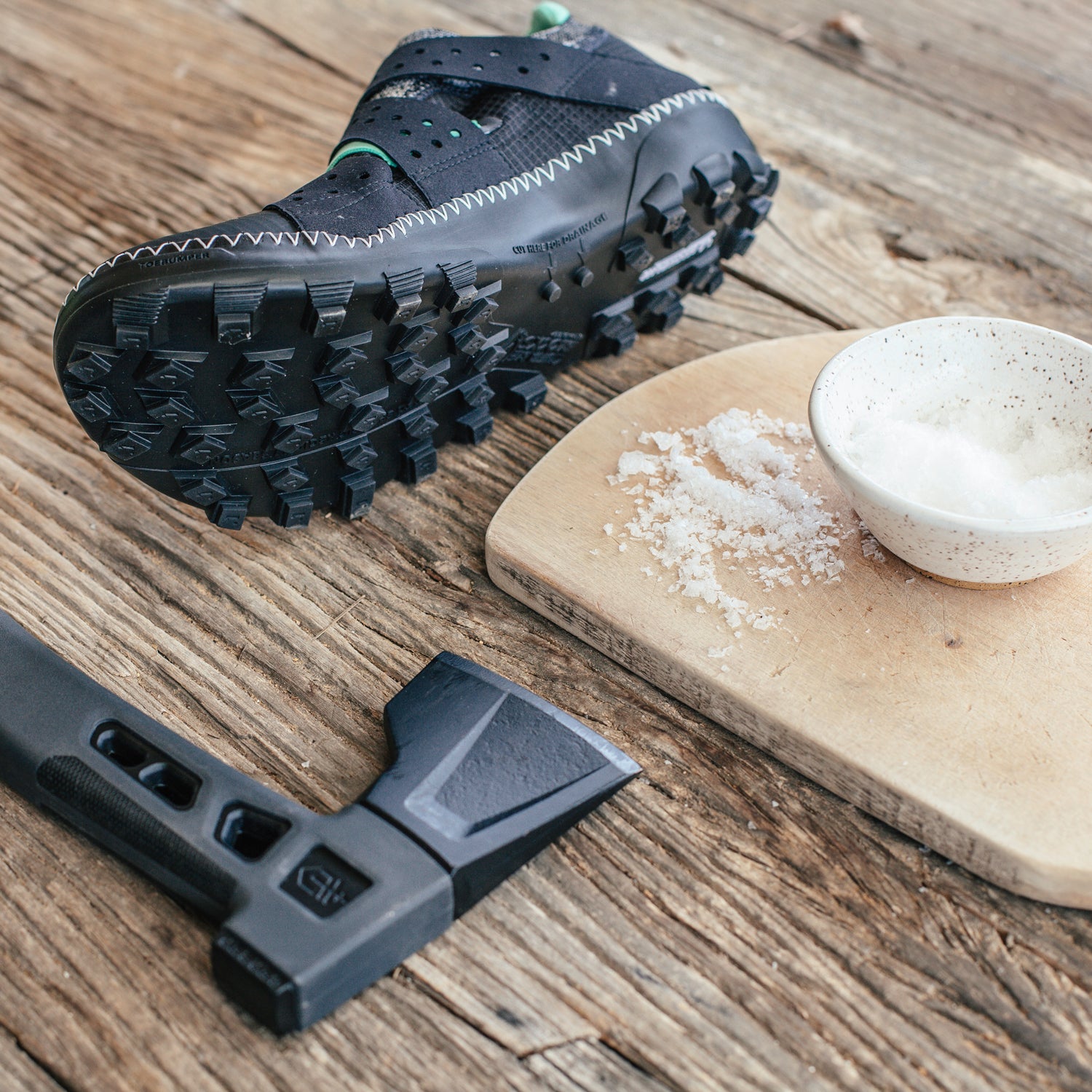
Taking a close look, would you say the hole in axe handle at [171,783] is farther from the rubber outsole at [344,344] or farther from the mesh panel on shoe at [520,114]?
the mesh panel on shoe at [520,114]

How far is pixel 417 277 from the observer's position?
57cm

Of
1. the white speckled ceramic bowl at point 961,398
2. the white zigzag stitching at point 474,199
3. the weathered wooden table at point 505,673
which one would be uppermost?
the white zigzag stitching at point 474,199

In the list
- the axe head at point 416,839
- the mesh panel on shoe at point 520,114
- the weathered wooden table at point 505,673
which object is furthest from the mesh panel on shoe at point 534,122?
the axe head at point 416,839

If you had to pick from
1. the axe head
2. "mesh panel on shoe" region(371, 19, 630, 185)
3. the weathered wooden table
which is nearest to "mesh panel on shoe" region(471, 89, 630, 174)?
"mesh panel on shoe" region(371, 19, 630, 185)

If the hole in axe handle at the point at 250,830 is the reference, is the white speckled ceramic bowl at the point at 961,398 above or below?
above

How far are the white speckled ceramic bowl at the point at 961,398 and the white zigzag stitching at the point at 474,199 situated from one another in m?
0.22

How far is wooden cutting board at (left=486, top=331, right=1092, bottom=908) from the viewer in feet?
1.66

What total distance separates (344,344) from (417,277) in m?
0.05

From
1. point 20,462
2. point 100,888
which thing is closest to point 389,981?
point 100,888

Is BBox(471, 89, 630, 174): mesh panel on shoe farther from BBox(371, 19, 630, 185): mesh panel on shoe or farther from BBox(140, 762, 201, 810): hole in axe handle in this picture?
BBox(140, 762, 201, 810): hole in axe handle

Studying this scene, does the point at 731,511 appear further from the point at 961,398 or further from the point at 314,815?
the point at 314,815

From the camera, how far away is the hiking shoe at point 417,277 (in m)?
0.53

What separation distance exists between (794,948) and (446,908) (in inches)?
6.2

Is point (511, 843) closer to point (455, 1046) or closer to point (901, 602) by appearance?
point (455, 1046)
